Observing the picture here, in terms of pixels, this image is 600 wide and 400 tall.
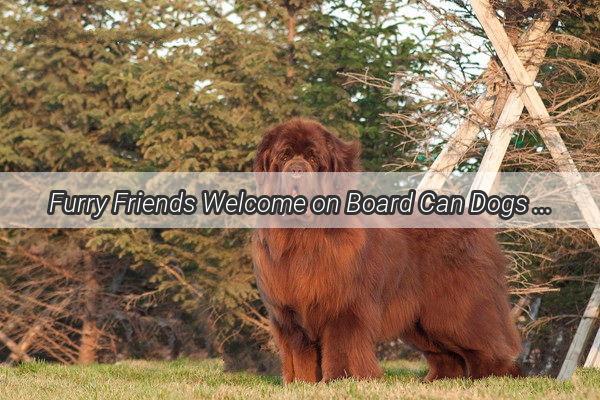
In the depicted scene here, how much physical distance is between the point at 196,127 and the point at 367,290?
8.97 meters

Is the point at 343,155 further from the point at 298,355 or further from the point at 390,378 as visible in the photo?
the point at 390,378

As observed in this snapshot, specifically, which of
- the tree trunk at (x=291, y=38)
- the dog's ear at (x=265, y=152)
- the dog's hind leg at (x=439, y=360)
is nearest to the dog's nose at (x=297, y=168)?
the dog's ear at (x=265, y=152)

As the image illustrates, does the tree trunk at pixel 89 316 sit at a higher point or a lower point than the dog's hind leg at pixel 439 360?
lower

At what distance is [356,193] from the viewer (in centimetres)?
683

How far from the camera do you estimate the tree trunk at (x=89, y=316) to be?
57.9 feet

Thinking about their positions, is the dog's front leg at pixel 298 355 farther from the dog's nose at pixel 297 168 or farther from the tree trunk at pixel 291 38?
the tree trunk at pixel 291 38

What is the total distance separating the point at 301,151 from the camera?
251 inches

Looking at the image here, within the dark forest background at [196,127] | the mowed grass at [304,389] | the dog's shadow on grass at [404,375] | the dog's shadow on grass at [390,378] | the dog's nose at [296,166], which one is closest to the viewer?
the mowed grass at [304,389]

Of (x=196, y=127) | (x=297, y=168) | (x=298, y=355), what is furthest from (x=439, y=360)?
(x=196, y=127)

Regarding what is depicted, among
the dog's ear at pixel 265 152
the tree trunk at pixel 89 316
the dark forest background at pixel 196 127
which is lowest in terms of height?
the tree trunk at pixel 89 316

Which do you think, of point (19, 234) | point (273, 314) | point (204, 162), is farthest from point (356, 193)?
point (19, 234)

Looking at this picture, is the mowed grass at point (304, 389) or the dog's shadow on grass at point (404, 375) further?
the dog's shadow on grass at point (404, 375)

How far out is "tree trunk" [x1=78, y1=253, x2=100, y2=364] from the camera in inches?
695

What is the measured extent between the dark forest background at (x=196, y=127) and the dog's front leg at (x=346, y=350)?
494cm
